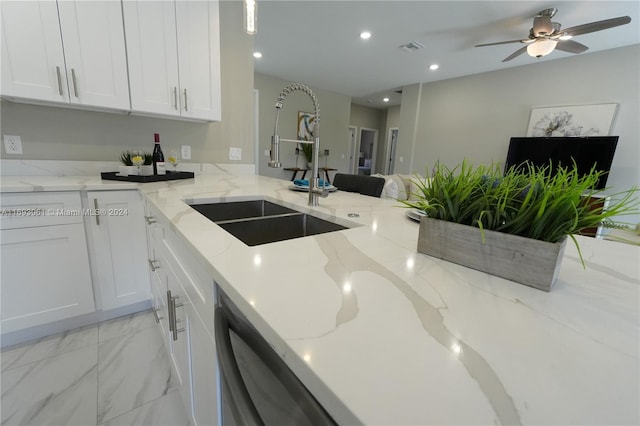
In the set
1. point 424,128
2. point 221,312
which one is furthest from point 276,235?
Answer: point 424,128

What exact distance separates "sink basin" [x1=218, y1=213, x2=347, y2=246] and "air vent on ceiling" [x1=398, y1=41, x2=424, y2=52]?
3430 mm

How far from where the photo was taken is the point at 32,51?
1501 millimetres

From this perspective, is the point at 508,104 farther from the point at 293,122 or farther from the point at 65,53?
the point at 65,53

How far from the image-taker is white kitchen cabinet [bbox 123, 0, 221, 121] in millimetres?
1788

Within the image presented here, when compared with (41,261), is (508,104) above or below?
above

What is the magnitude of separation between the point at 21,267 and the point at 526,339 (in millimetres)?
2204

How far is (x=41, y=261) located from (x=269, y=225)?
1.38 metres

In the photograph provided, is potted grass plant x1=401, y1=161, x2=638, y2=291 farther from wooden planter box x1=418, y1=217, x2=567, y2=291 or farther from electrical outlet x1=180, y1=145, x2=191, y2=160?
electrical outlet x1=180, y1=145, x2=191, y2=160

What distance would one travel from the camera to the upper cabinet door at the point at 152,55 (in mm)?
1759

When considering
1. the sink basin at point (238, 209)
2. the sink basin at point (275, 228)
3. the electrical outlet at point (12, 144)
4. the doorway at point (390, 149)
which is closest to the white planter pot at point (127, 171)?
the electrical outlet at point (12, 144)

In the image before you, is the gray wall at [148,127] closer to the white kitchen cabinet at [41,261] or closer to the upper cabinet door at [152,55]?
the upper cabinet door at [152,55]

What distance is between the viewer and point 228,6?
91.0 inches

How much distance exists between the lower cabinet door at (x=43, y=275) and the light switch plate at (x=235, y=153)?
1365 millimetres

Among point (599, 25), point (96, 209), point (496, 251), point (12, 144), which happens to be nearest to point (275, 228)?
point (496, 251)
